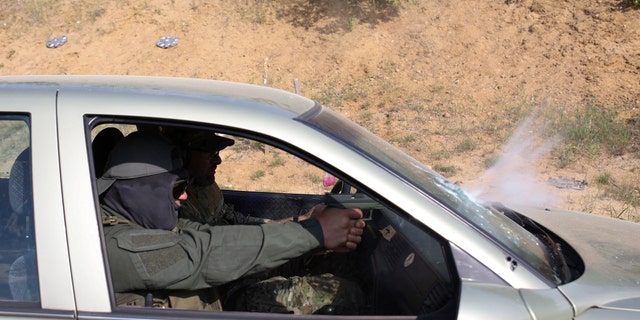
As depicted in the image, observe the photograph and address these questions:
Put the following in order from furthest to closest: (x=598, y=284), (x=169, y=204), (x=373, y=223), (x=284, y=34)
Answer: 1. (x=284, y=34)
2. (x=373, y=223)
3. (x=169, y=204)
4. (x=598, y=284)

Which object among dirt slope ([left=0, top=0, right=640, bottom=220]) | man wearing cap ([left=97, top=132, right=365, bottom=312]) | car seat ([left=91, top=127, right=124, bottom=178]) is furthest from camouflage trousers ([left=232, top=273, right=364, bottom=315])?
dirt slope ([left=0, top=0, right=640, bottom=220])

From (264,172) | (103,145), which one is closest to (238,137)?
(103,145)

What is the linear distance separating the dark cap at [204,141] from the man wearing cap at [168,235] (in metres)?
0.40

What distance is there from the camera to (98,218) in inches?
71.2

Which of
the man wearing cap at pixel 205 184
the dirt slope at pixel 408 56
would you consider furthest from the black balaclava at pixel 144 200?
the dirt slope at pixel 408 56

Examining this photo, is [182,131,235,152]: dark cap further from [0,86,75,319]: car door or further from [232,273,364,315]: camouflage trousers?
[0,86,75,319]: car door

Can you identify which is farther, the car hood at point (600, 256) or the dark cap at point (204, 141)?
the dark cap at point (204, 141)

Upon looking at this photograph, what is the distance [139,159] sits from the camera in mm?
2168

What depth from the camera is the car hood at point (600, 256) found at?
71.6 inches

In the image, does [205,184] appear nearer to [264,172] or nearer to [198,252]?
[198,252]

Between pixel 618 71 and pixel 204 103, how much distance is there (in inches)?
366

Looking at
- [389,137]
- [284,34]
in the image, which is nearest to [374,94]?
[389,137]

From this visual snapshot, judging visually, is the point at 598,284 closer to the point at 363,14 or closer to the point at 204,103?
the point at 204,103

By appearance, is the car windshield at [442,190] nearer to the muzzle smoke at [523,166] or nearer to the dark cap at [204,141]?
the dark cap at [204,141]
